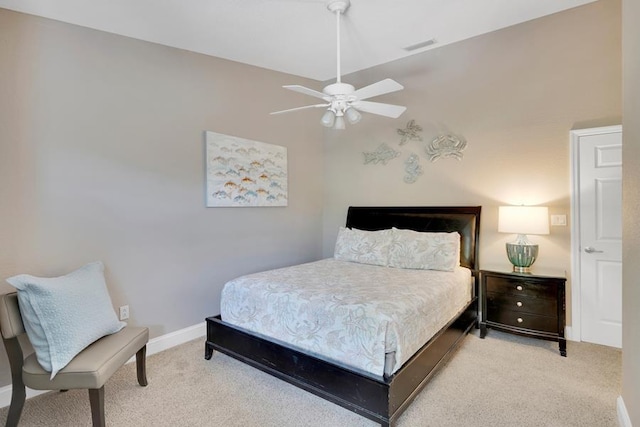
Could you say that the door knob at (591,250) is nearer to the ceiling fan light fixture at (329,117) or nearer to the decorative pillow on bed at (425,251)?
the decorative pillow on bed at (425,251)

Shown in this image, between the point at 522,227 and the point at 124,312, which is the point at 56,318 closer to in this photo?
the point at 124,312

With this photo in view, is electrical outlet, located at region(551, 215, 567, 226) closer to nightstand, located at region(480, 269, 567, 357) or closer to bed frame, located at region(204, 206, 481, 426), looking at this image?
nightstand, located at region(480, 269, 567, 357)

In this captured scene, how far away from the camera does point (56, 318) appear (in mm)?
2041

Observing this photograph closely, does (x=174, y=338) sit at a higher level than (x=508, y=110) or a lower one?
lower

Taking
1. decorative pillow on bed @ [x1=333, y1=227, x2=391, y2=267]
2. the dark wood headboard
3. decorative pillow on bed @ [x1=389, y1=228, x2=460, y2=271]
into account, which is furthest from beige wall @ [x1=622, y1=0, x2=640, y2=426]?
decorative pillow on bed @ [x1=333, y1=227, x2=391, y2=267]

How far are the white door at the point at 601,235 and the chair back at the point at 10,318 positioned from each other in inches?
183

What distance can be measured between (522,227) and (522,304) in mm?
750

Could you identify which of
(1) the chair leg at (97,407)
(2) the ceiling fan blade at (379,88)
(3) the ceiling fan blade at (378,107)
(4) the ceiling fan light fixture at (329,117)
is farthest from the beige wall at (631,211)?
(1) the chair leg at (97,407)

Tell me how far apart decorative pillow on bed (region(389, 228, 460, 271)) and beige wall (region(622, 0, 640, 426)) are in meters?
1.54

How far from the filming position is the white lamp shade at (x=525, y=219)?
127 inches

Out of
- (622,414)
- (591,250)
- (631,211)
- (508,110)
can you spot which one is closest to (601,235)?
(591,250)

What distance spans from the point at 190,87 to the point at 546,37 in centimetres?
370

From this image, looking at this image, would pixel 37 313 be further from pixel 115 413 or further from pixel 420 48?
pixel 420 48

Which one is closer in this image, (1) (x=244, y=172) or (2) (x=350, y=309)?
(2) (x=350, y=309)
